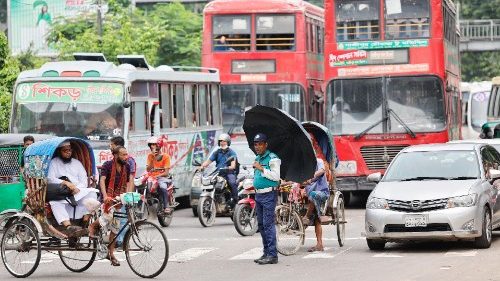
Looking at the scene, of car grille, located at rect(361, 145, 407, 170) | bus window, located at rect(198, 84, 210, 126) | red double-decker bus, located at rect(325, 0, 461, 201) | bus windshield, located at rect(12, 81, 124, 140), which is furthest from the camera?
bus window, located at rect(198, 84, 210, 126)

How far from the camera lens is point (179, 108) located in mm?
29031

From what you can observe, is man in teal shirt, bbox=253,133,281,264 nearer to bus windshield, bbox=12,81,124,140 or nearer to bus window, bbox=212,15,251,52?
bus windshield, bbox=12,81,124,140

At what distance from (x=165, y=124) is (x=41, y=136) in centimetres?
533

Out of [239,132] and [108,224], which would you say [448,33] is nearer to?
[239,132]

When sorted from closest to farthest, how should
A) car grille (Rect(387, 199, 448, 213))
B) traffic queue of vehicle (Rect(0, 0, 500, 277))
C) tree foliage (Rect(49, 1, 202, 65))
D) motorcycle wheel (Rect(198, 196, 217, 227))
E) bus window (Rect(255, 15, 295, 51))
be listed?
1. traffic queue of vehicle (Rect(0, 0, 500, 277))
2. car grille (Rect(387, 199, 448, 213))
3. motorcycle wheel (Rect(198, 196, 217, 227))
4. bus window (Rect(255, 15, 295, 51))
5. tree foliage (Rect(49, 1, 202, 65))

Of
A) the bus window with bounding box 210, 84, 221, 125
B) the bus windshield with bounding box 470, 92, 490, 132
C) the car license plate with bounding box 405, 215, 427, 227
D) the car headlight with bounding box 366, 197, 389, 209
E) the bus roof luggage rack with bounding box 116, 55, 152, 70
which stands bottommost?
the bus windshield with bounding box 470, 92, 490, 132

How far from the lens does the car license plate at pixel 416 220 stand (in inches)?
689

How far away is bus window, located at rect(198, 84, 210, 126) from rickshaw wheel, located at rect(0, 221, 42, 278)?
14610 mm

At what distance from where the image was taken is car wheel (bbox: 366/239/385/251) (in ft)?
60.0

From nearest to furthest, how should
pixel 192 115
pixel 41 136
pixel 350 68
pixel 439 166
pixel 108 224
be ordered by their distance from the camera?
pixel 108 224 < pixel 439 166 < pixel 41 136 < pixel 350 68 < pixel 192 115

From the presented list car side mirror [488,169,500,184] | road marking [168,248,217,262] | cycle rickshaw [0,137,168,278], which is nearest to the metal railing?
car side mirror [488,169,500,184]

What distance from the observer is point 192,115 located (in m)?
30.0

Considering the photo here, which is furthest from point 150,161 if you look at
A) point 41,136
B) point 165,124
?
point 165,124

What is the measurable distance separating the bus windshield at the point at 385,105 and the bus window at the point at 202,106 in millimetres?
3534
